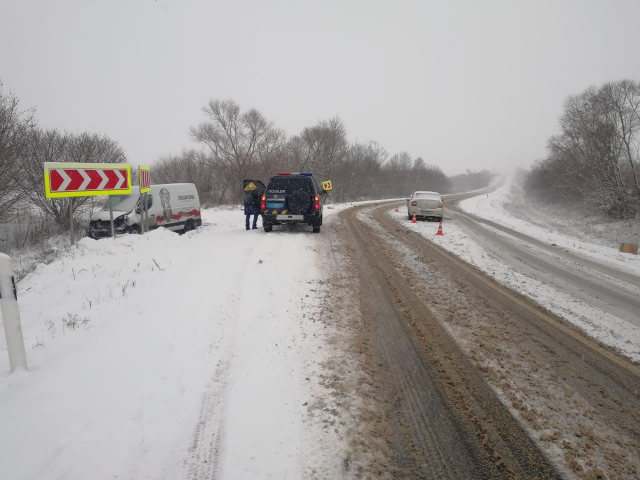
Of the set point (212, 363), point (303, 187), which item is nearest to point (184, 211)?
point (303, 187)

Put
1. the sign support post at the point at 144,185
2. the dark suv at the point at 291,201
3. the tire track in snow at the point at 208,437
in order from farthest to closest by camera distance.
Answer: the dark suv at the point at 291,201
the sign support post at the point at 144,185
the tire track in snow at the point at 208,437

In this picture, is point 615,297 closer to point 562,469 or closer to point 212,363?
point 562,469

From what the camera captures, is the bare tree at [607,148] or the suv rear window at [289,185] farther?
the bare tree at [607,148]

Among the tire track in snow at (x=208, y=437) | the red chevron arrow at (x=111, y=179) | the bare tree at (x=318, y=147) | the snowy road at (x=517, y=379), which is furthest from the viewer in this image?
the bare tree at (x=318, y=147)

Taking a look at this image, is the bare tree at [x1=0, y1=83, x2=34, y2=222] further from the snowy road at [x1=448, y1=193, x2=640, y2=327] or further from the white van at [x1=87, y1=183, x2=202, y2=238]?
the snowy road at [x1=448, y1=193, x2=640, y2=327]

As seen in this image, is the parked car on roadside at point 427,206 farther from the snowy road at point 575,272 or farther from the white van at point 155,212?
the white van at point 155,212

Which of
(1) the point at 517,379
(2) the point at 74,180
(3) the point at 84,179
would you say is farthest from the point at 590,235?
(2) the point at 74,180

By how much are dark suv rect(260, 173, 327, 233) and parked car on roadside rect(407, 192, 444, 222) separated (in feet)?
25.5

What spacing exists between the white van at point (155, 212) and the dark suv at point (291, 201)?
4.36 meters

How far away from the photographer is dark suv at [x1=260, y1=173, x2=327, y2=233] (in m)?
11.9

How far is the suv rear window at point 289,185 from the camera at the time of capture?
1195cm

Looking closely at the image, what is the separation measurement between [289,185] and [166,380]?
937 cm

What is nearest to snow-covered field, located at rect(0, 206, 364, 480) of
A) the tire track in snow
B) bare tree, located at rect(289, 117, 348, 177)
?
the tire track in snow

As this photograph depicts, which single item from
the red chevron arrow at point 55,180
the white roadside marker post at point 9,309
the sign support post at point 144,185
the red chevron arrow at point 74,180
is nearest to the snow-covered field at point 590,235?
the white roadside marker post at point 9,309
